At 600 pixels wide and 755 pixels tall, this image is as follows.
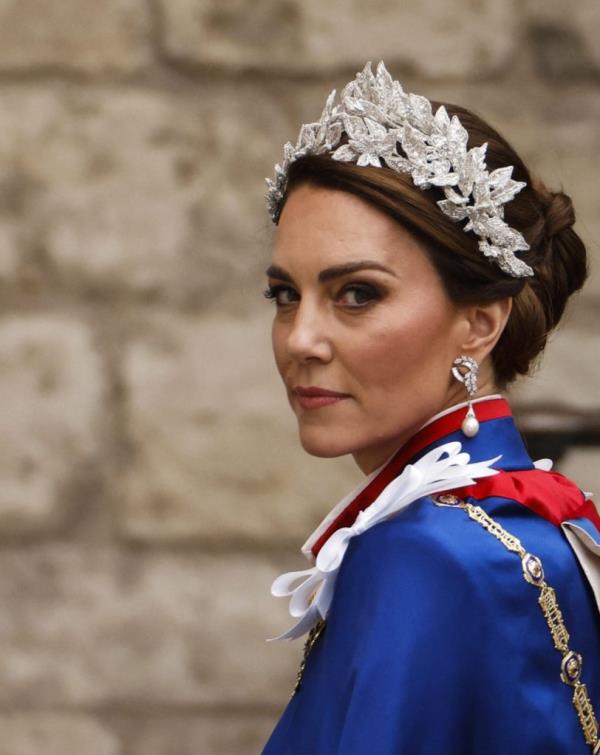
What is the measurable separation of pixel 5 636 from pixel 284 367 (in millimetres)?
1124

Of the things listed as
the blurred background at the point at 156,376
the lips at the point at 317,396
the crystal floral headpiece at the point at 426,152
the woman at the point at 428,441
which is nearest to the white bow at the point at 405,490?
the woman at the point at 428,441

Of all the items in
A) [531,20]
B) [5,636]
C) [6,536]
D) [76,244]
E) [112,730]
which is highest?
[531,20]

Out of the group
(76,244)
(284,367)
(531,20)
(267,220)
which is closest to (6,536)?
(76,244)

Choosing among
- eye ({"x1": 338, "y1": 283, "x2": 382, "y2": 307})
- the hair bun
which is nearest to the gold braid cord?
eye ({"x1": 338, "y1": 283, "x2": 382, "y2": 307})

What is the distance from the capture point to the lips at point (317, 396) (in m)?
1.62

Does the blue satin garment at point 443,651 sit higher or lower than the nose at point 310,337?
lower

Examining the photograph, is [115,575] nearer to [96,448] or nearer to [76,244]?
[96,448]

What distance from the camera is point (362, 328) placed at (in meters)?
1.59

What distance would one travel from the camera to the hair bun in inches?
67.9

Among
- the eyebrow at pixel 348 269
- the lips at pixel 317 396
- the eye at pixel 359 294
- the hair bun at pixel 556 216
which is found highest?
the hair bun at pixel 556 216

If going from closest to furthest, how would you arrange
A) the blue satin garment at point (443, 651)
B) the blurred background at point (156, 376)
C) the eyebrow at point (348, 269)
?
the blue satin garment at point (443, 651) → the eyebrow at point (348, 269) → the blurred background at point (156, 376)

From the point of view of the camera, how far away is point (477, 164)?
1633mm

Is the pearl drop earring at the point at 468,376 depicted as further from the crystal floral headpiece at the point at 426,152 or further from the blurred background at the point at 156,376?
the blurred background at the point at 156,376

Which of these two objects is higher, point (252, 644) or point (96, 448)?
point (96, 448)
